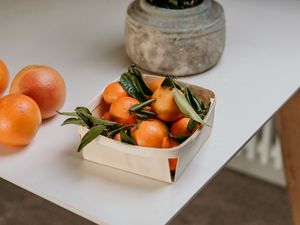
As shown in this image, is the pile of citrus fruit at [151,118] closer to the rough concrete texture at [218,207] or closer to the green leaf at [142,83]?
the green leaf at [142,83]

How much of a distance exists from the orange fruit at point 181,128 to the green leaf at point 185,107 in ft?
0.07

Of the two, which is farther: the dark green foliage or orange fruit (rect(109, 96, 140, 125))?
the dark green foliage

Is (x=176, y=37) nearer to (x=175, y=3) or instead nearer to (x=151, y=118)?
(x=175, y=3)

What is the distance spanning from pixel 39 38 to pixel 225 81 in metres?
0.40

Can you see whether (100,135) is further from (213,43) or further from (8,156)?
(213,43)

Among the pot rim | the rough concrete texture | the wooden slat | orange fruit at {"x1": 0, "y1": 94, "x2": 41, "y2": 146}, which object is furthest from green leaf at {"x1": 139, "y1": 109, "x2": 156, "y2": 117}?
the rough concrete texture

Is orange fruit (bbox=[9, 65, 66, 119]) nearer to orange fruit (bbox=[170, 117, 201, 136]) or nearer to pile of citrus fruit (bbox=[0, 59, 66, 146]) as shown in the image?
pile of citrus fruit (bbox=[0, 59, 66, 146])

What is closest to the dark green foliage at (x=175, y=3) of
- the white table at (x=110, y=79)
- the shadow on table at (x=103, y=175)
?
the white table at (x=110, y=79)

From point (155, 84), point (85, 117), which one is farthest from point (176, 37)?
point (85, 117)

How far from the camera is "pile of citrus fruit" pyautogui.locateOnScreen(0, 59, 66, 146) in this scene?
2.61 ft

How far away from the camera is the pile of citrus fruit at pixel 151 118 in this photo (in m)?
0.75

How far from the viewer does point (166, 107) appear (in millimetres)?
772

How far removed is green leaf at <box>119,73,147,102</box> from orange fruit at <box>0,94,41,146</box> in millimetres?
128

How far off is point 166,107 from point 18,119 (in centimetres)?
20
